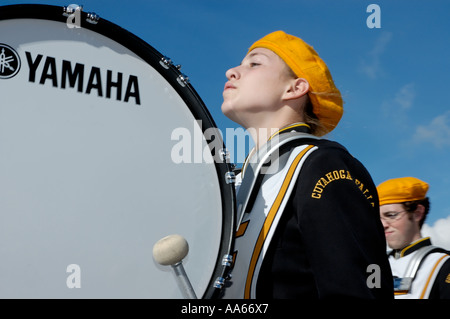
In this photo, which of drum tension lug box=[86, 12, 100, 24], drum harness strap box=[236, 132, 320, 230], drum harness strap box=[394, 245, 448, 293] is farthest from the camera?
drum harness strap box=[394, 245, 448, 293]

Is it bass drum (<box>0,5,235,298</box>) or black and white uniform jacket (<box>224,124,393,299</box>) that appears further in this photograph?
black and white uniform jacket (<box>224,124,393,299</box>)

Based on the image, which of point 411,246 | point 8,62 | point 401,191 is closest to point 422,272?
point 411,246

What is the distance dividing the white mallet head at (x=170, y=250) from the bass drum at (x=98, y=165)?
58 millimetres

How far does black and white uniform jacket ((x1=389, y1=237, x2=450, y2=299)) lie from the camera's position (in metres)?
3.32

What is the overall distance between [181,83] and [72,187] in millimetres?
455

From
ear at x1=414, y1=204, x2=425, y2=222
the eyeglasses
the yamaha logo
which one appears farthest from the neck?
ear at x1=414, y1=204, x2=425, y2=222

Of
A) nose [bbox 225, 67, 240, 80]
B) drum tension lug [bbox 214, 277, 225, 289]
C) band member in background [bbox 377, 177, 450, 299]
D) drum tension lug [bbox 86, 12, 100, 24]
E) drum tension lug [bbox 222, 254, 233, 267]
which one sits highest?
nose [bbox 225, 67, 240, 80]

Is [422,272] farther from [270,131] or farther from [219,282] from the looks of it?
[219,282]

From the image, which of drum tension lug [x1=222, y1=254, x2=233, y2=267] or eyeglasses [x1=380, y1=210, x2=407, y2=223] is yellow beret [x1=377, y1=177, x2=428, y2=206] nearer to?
eyeglasses [x1=380, y1=210, x2=407, y2=223]

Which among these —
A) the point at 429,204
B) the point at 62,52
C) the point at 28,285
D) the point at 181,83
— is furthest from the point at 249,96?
the point at 429,204

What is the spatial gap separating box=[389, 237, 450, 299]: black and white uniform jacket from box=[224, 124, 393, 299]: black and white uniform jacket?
1886 mm

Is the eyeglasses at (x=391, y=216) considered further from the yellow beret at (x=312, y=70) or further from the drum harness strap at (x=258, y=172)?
the drum harness strap at (x=258, y=172)

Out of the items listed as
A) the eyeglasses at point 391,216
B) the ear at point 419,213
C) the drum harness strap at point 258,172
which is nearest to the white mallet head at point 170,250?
the drum harness strap at point 258,172

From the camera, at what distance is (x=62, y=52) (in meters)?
1.43
